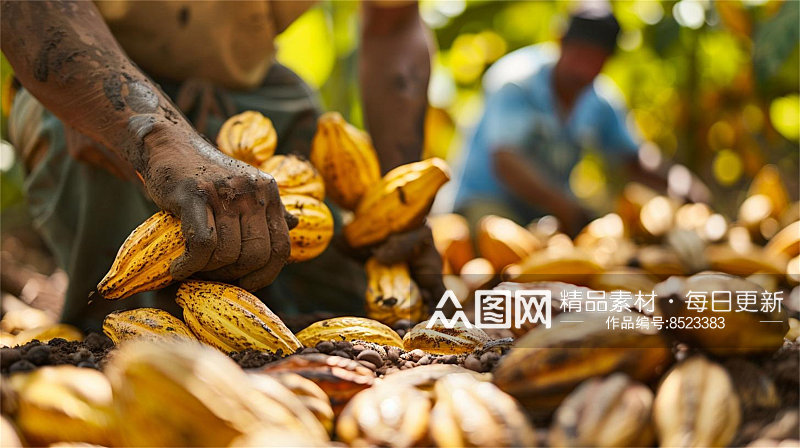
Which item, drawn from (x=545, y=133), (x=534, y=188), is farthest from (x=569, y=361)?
(x=545, y=133)

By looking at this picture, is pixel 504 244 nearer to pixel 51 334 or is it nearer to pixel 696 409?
pixel 51 334

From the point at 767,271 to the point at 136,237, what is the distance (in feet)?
5.86

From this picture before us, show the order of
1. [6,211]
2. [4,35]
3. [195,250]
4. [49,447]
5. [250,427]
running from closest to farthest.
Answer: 1. [250,427]
2. [49,447]
3. [195,250]
4. [4,35]
5. [6,211]

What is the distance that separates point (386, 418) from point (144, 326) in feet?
1.88

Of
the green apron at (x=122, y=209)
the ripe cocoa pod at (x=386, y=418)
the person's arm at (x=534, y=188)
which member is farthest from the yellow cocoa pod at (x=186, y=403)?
the person's arm at (x=534, y=188)

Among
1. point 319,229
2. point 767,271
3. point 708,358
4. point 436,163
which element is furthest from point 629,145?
point 708,358

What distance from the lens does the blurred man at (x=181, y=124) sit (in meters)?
1.32

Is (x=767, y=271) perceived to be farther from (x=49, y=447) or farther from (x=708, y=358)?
(x=49, y=447)

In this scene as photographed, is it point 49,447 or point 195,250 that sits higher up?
point 195,250

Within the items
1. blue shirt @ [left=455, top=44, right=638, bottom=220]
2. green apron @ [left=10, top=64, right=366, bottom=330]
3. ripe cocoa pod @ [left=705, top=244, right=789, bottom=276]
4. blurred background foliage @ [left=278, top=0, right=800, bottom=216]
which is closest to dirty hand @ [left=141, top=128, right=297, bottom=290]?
green apron @ [left=10, top=64, right=366, bottom=330]

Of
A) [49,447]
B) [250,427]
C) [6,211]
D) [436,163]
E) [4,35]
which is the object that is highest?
[4,35]

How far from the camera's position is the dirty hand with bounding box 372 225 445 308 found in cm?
188

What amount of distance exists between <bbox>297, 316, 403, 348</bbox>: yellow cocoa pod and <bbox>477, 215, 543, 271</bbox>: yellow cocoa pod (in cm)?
118

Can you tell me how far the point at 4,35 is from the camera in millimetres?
1533
